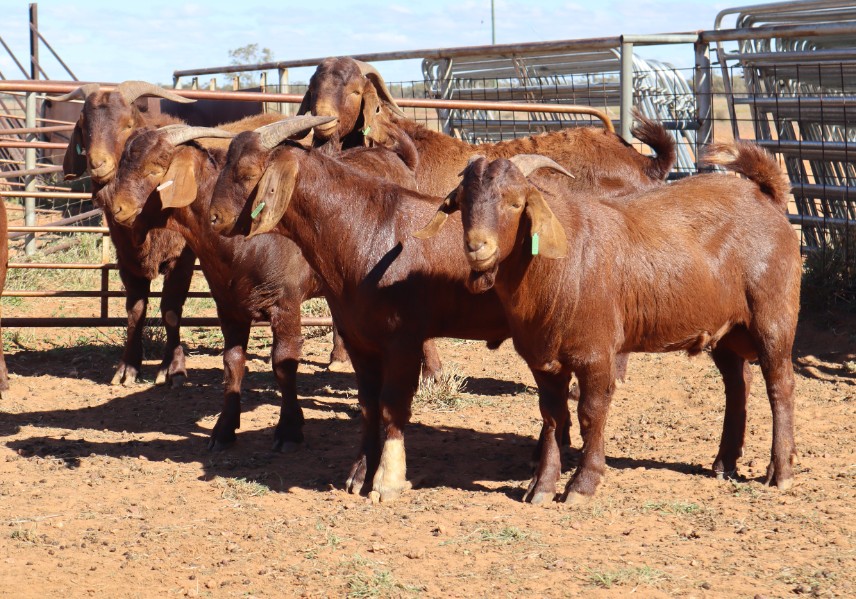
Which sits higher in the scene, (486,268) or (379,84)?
(379,84)

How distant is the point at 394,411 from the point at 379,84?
362cm

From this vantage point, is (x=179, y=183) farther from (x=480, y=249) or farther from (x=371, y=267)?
(x=480, y=249)

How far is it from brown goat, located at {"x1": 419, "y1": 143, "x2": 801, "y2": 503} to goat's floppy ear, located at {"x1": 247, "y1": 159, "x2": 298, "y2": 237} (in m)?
0.92

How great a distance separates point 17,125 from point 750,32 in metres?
15.3

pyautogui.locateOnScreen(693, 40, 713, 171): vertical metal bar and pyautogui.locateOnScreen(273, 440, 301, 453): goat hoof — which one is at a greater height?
pyautogui.locateOnScreen(693, 40, 713, 171): vertical metal bar

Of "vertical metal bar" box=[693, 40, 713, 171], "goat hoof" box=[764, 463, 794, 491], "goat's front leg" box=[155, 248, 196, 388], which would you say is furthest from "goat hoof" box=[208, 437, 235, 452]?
"vertical metal bar" box=[693, 40, 713, 171]

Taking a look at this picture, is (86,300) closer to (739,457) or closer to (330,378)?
(330,378)

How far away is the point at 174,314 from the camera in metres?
8.77

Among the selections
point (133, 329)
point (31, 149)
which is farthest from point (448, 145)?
point (31, 149)

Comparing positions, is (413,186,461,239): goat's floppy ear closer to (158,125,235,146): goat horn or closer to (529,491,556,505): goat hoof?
(529,491,556,505): goat hoof

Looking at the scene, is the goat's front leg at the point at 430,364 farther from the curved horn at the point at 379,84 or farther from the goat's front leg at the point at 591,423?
the goat's front leg at the point at 591,423

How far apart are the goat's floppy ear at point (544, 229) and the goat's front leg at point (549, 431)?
2.96ft

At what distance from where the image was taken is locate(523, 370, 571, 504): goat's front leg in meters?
5.76

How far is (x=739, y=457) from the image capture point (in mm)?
6367
